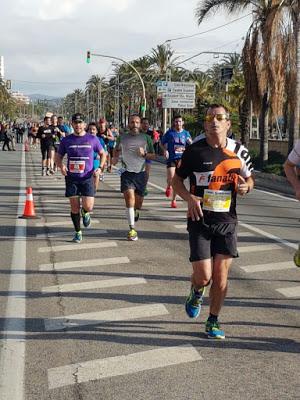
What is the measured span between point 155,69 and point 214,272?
6331 cm

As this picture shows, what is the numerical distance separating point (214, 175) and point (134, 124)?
16.9 feet

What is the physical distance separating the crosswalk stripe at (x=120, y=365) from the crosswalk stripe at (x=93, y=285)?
7.06ft

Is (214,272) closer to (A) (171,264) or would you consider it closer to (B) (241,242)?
(A) (171,264)

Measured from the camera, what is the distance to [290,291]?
691 cm

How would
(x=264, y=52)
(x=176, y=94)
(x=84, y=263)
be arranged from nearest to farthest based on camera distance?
(x=84, y=263)
(x=264, y=52)
(x=176, y=94)

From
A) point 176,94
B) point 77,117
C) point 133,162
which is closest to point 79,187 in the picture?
point 133,162

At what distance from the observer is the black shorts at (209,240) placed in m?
5.16

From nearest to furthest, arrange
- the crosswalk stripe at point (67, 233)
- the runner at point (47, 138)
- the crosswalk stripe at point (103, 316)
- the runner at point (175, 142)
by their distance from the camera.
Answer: the crosswalk stripe at point (103, 316)
the crosswalk stripe at point (67, 233)
the runner at point (175, 142)
the runner at point (47, 138)

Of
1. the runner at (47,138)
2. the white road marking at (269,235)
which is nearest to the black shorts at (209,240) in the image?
the white road marking at (269,235)

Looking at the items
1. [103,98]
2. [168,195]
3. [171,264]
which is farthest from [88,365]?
[103,98]

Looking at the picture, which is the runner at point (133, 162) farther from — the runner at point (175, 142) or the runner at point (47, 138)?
the runner at point (47, 138)

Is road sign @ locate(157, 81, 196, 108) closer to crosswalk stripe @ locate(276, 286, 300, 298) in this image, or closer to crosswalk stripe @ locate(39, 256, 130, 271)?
crosswalk stripe @ locate(39, 256, 130, 271)

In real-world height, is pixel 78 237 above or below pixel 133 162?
below

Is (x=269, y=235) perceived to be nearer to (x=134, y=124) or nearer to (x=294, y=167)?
(x=134, y=124)
